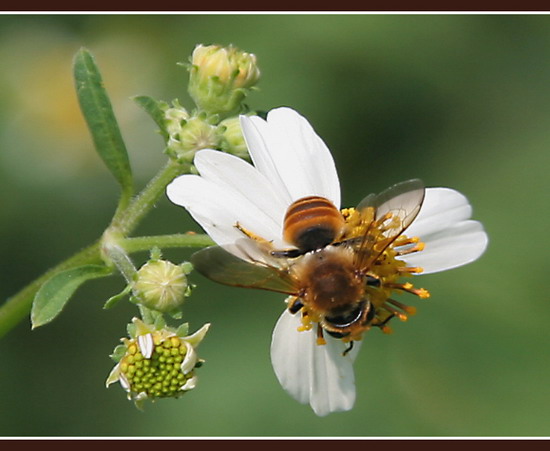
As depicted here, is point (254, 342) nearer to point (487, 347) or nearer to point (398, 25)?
point (487, 347)

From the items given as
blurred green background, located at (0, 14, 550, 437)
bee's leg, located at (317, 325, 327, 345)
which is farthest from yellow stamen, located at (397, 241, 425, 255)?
blurred green background, located at (0, 14, 550, 437)

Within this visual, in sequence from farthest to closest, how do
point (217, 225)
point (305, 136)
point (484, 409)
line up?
1. point (484, 409)
2. point (305, 136)
3. point (217, 225)

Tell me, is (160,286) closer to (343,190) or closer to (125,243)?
(125,243)

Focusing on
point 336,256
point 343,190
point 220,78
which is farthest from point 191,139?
point 343,190

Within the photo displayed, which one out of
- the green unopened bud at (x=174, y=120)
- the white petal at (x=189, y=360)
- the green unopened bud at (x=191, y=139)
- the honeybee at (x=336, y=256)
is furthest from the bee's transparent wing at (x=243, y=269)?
the green unopened bud at (x=174, y=120)

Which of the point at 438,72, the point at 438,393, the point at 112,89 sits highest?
the point at 438,72

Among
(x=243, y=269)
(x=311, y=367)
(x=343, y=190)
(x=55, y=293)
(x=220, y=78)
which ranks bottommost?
(x=343, y=190)

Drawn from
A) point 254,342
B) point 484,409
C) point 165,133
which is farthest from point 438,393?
point 165,133
